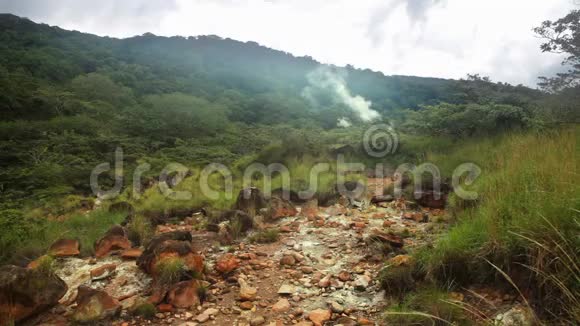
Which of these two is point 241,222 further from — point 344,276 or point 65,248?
point 65,248

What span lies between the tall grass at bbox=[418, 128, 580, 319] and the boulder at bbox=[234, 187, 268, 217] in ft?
10.4

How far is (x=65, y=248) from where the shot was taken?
4.10 metres

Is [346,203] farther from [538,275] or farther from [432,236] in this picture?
[538,275]

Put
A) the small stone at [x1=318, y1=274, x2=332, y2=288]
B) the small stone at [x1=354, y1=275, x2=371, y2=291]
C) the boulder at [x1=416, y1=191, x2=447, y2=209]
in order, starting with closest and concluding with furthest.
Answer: the small stone at [x1=354, y1=275, x2=371, y2=291]
the small stone at [x1=318, y1=274, x2=332, y2=288]
the boulder at [x1=416, y1=191, x2=447, y2=209]

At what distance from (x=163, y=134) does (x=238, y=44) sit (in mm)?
51572

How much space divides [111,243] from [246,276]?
1.84 meters

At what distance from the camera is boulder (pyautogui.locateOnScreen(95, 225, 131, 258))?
403 cm

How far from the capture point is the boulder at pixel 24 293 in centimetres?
263

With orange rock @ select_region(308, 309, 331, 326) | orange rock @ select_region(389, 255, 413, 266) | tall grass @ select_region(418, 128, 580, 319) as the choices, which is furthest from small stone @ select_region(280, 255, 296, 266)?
tall grass @ select_region(418, 128, 580, 319)

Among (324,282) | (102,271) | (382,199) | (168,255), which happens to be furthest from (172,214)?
(324,282)

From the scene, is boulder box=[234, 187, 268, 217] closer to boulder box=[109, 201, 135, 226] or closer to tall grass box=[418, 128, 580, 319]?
boulder box=[109, 201, 135, 226]

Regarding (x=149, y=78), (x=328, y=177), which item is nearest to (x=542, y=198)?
(x=328, y=177)

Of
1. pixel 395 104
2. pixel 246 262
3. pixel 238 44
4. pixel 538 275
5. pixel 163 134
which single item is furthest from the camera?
pixel 238 44

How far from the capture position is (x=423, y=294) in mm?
2363
